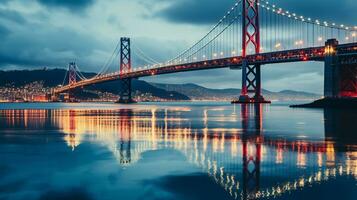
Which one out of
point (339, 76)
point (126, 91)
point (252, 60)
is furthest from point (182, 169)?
point (126, 91)

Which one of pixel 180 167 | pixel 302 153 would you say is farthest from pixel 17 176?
pixel 302 153

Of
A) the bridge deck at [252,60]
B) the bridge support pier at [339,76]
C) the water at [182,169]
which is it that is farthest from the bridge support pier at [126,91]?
the water at [182,169]

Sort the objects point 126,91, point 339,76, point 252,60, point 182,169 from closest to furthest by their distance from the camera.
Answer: point 182,169, point 339,76, point 252,60, point 126,91

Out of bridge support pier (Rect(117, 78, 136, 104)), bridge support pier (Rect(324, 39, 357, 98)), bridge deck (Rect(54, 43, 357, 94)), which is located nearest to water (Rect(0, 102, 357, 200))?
bridge support pier (Rect(324, 39, 357, 98))

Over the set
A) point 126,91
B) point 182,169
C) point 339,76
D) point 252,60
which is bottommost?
point 182,169

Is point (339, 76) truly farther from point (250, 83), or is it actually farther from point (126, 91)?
point (126, 91)

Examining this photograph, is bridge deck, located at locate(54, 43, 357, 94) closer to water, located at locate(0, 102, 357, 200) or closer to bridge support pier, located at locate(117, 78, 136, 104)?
bridge support pier, located at locate(117, 78, 136, 104)

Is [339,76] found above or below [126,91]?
above

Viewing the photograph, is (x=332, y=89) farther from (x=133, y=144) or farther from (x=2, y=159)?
(x=2, y=159)
